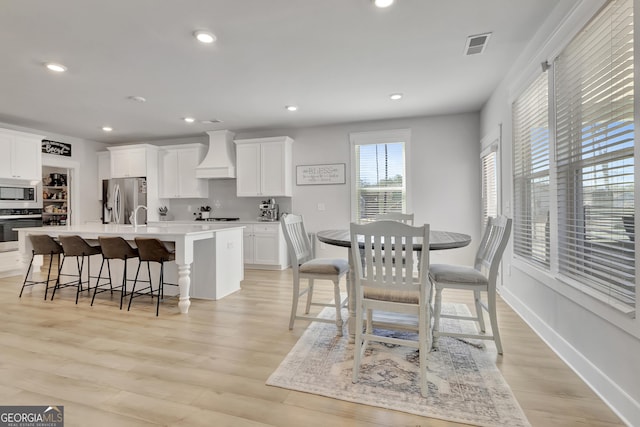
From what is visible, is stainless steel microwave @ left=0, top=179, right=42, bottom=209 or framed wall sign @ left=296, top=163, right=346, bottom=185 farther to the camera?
framed wall sign @ left=296, top=163, right=346, bottom=185

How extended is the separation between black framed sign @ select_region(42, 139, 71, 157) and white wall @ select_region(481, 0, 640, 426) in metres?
7.50

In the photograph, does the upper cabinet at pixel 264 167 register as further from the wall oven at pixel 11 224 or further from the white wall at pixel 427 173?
the wall oven at pixel 11 224

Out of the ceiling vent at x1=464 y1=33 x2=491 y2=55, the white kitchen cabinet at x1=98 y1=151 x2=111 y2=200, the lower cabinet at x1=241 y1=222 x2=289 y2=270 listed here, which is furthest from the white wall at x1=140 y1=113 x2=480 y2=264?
the white kitchen cabinet at x1=98 y1=151 x2=111 y2=200

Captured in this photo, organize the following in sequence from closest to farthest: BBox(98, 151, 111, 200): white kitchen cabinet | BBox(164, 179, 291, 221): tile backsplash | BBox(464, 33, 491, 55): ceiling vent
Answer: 1. BBox(464, 33, 491, 55): ceiling vent
2. BBox(164, 179, 291, 221): tile backsplash
3. BBox(98, 151, 111, 200): white kitchen cabinet

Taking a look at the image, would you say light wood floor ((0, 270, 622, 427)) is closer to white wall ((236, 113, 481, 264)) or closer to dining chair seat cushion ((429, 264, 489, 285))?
dining chair seat cushion ((429, 264, 489, 285))

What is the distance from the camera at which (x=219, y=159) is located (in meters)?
5.82

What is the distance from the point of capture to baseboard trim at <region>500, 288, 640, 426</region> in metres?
1.56

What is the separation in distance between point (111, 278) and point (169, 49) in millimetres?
3006

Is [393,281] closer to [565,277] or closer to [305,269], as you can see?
[305,269]

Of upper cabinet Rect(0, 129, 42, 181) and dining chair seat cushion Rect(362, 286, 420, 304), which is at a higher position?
Result: upper cabinet Rect(0, 129, 42, 181)

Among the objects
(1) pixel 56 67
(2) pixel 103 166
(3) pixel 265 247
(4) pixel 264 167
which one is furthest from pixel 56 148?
(3) pixel 265 247

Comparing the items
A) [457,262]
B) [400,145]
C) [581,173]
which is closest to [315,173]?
[400,145]

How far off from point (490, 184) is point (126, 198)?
258 inches

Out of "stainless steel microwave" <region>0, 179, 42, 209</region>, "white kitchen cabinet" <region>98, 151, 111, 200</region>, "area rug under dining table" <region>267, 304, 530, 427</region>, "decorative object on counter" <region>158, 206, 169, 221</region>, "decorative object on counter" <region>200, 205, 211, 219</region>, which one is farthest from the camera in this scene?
"white kitchen cabinet" <region>98, 151, 111, 200</region>
